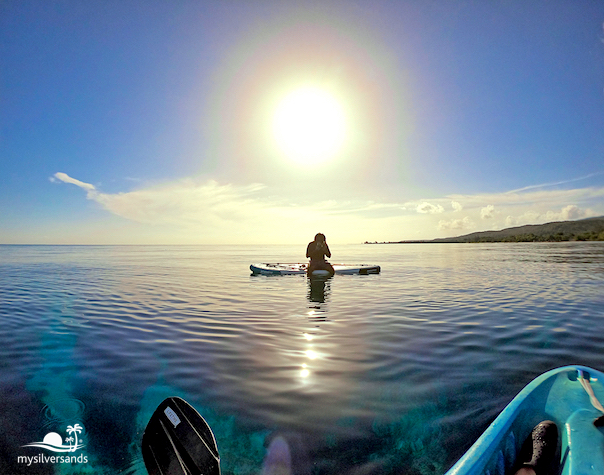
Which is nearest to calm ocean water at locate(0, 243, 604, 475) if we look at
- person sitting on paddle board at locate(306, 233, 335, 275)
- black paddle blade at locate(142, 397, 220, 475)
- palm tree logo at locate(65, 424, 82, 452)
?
palm tree logo at locate(65, 424, 82, 452)

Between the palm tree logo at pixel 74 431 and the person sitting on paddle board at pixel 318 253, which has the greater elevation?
the person sitting on paddle board at pixel 318 253

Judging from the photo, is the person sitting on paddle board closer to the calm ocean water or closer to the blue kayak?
the calm ocean water

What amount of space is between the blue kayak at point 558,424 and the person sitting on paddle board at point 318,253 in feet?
50.9

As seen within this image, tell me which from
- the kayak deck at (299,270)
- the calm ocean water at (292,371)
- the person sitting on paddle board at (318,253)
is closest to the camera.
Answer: the calm ocean water at (292,371)

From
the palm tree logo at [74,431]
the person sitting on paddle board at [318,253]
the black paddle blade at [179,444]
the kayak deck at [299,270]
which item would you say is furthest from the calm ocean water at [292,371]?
the kayak deck at [299,270]

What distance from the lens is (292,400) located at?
506 centimetres

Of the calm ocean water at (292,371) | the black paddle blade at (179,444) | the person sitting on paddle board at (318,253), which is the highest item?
the person sitting on paddle board at (318,253)

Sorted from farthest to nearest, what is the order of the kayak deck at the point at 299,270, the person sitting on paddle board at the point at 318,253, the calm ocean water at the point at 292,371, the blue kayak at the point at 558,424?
the kayak deck at the point at 299,270 < the person sitting on paddle board at the point at 318,253 < the calm ocean water at the point at 292,371 < the blue kayak at the point at 558,424

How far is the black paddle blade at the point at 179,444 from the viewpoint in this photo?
3273mm

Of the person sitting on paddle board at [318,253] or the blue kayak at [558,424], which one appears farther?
the person sitting on paddle board at [318,253]

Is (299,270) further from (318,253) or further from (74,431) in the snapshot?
(74,431)

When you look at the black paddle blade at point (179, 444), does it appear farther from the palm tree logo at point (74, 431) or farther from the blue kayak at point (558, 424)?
the blue kayak at point (558, 424)

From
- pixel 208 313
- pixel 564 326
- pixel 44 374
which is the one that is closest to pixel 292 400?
pixel 44 374

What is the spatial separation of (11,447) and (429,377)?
6208 millimetres
